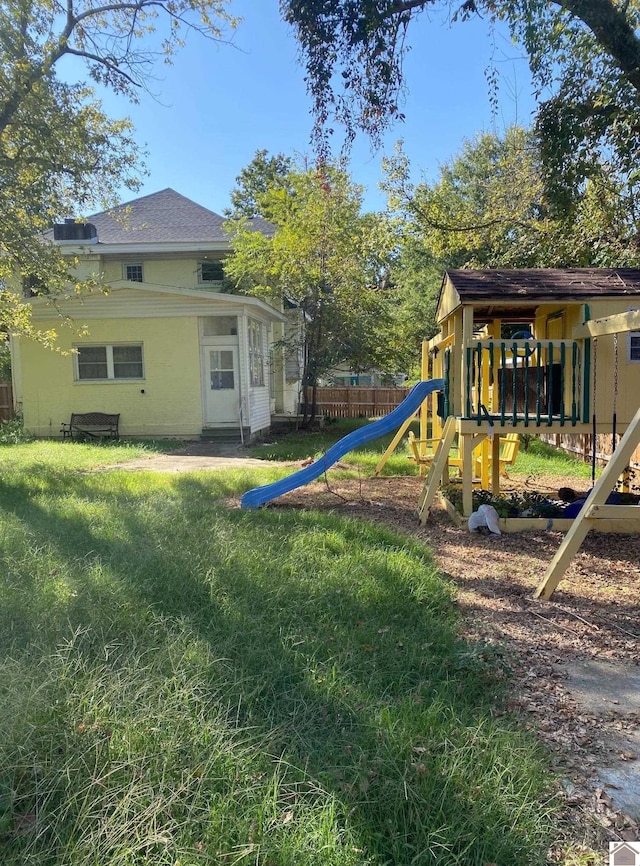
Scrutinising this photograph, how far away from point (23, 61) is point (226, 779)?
10.7 m

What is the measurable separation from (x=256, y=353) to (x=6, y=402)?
32.4ft

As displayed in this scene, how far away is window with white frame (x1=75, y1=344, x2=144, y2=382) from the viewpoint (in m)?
15.6

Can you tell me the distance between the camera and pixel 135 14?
10.6m

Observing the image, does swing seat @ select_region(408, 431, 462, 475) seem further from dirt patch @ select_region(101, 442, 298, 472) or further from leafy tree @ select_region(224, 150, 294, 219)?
leafy tree @ select_region(224, 150, 294, 219)

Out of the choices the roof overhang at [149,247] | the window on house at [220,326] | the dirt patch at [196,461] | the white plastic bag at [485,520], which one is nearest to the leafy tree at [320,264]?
the roof overhang at [149,247]

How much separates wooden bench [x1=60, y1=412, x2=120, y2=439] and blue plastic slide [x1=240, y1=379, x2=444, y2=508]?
8.99 meters

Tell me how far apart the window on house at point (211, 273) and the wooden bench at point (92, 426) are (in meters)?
6.55

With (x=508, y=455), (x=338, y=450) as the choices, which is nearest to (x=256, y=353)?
(x=508, y=455)

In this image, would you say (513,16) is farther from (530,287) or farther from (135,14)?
(135,14)

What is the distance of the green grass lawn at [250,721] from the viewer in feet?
A: 6.19

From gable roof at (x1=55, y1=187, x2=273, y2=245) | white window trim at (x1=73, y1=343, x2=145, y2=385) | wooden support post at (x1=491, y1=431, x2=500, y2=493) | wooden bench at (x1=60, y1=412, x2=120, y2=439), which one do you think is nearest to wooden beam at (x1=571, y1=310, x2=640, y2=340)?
wooden support post at (x1=491, y1=431, x2=500, y2=493)

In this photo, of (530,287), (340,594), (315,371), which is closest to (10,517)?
(340,594)

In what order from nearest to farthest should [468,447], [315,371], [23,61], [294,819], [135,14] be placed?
[294,819] → [468,447] → [23,61] → [135,14] → [315,371]

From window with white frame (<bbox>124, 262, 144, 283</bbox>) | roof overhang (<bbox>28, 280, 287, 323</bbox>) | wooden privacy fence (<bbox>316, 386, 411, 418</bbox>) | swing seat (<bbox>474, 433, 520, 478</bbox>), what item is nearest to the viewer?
swing seat (<bbox>474, 433, 520, 478</bbox>)
